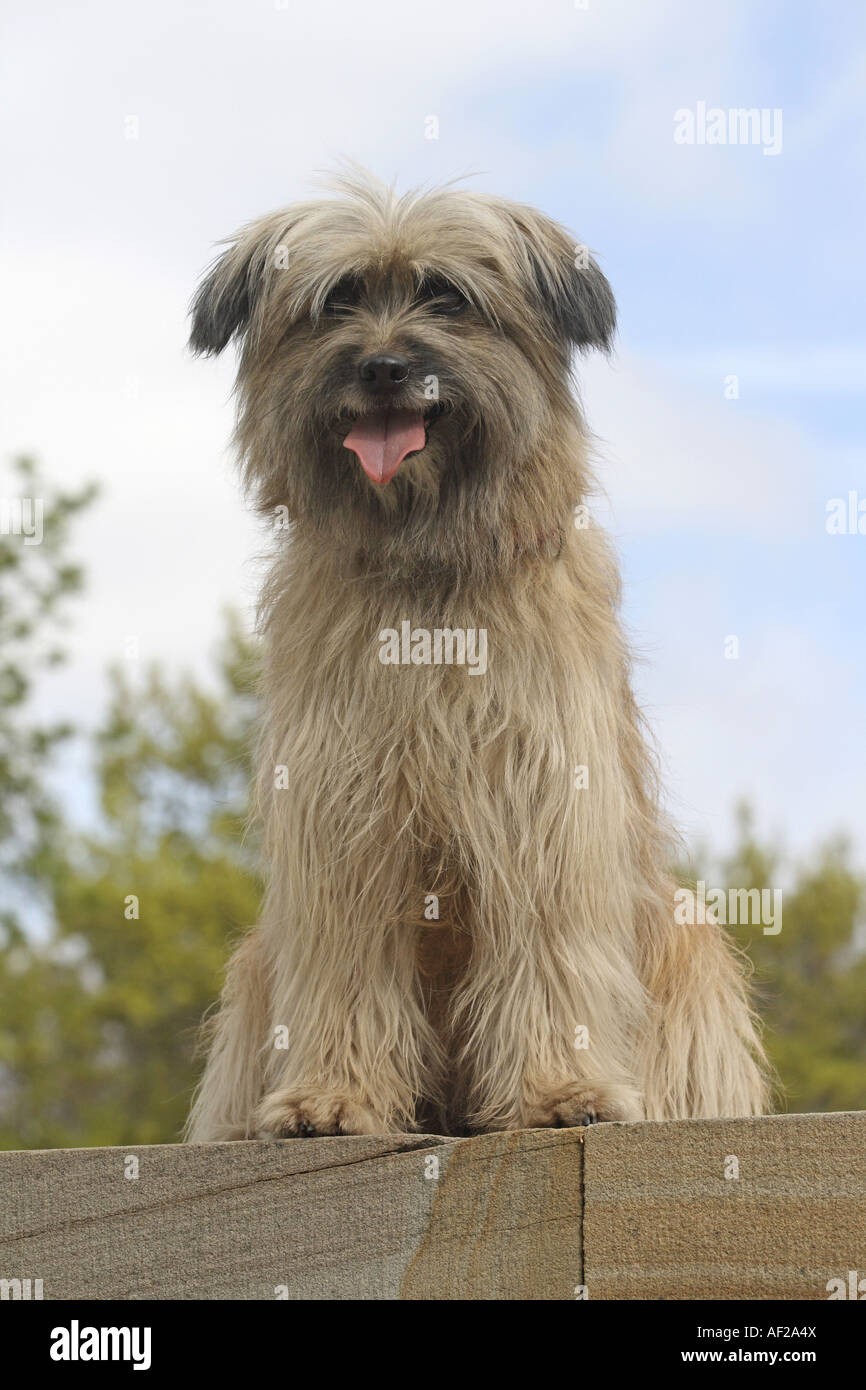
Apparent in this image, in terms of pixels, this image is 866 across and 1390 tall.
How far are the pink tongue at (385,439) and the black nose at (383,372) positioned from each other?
132 millimetres

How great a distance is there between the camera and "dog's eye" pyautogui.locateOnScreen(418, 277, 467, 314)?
522cm

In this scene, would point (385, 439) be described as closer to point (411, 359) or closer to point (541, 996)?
point (411, 359)

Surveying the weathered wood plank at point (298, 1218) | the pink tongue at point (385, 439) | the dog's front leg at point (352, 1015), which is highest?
the pink tongue at point (385, 439)

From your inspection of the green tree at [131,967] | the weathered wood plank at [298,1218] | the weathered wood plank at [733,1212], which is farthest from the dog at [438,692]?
the green tree at [131,967]

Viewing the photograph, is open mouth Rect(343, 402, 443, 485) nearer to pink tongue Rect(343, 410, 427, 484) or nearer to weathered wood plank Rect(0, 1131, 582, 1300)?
pink tongue Rect(343, 410, 427, 484)

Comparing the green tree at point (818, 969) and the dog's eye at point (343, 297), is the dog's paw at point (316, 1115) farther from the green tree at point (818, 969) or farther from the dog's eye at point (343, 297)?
the green tree at point (818, 969)

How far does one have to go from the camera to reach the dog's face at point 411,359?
16.7 ft

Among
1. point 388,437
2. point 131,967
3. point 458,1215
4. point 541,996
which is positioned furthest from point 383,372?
point 131,967

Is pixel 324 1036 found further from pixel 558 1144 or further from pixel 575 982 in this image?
pixel 558 1144

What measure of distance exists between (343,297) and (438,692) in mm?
1354

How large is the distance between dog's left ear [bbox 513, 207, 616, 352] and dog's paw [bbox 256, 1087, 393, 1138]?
8.80 feet

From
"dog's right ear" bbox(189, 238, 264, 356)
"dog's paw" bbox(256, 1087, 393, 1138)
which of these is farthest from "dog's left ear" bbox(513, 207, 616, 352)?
"dog's paw" bbox(256, 1087, 393, 1138)

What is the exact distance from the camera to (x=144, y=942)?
98.6 ft
